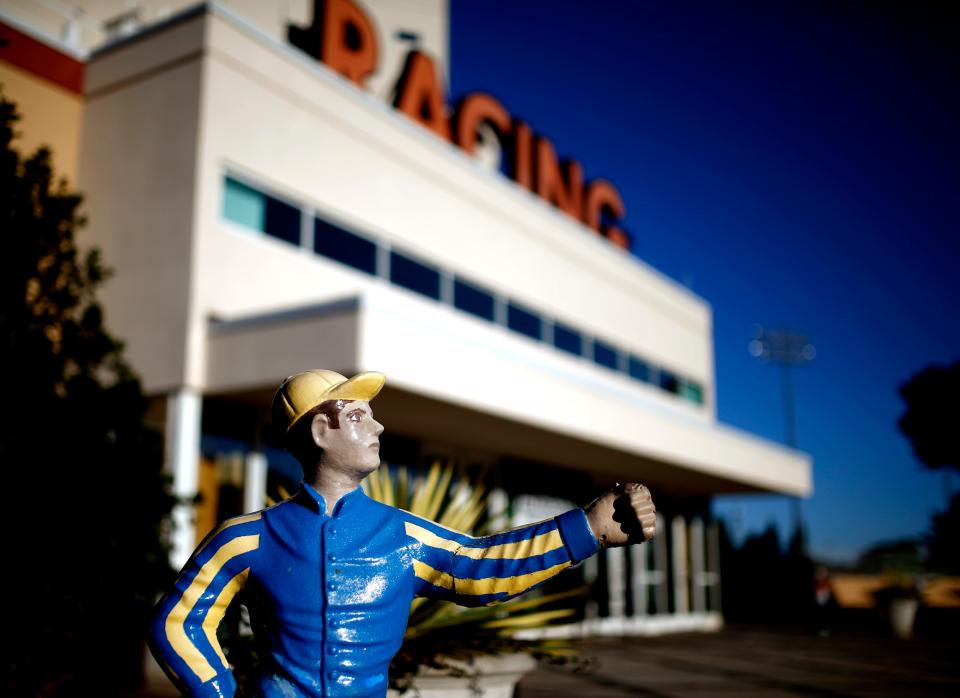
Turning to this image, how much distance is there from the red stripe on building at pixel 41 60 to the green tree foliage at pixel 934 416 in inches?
1015

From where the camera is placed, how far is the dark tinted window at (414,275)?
15.4 m

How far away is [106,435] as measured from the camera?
693cm

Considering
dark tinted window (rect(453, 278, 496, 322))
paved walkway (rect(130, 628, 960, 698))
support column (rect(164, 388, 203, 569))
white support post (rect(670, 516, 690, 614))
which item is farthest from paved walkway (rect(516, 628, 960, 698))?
dark tinted window (rect(453, 278, 496, 322))

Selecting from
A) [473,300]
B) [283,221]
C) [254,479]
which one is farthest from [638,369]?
[254,479]

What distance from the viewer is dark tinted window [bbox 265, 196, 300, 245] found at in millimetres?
13273

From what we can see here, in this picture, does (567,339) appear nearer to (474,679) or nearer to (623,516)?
(474,679)

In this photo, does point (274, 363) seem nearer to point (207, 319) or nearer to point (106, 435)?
point (207, 319)

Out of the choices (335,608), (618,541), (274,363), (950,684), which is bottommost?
(950,684)

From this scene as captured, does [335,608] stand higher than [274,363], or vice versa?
[274,363]

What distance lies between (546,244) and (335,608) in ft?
56.4

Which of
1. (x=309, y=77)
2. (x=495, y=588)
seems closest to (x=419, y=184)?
(x=309, y=77)

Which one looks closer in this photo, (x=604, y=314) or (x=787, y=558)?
(x=604, y=314)

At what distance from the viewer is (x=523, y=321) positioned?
18.5m

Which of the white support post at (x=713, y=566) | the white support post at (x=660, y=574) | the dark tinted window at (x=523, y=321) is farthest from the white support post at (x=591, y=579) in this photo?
the white support post at (x=713, y=566)
